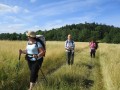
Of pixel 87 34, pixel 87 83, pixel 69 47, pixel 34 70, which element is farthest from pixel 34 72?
pixel 87 34

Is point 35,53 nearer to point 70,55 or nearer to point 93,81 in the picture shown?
point 93,81

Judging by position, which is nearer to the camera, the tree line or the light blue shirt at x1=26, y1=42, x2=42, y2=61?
the light blue shirt at x1=26, y1=42, x2=42, y2=61

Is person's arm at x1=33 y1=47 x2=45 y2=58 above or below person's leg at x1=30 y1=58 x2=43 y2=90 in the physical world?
above

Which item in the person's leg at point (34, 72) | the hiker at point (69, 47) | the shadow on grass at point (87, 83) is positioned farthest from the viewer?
the hiker at point (69, 47)

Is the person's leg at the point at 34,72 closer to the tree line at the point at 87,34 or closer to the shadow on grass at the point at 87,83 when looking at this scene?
the shadow on grass at the point at 87,83

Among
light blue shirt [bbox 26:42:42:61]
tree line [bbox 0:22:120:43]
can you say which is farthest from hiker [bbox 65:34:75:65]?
tree line [bbox 0:22:120:43]

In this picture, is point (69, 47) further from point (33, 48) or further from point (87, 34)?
point (87, 34)

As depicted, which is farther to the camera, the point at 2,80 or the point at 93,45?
the point at 93,45

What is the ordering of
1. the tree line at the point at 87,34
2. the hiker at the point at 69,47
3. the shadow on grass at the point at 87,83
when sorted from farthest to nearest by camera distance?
1. the tree line at the point at 87,34
2. the hiker at the point at 69,47
3. the shadow on grass at the point at 87,83

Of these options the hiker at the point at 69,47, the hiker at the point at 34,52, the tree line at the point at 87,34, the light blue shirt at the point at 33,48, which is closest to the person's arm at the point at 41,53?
the hiker at the point at 34,52

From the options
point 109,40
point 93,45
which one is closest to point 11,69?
point 93,45

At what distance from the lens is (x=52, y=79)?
1130 cm

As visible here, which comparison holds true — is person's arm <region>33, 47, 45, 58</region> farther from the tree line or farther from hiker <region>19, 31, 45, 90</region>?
the tree line

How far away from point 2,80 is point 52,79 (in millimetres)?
2140
